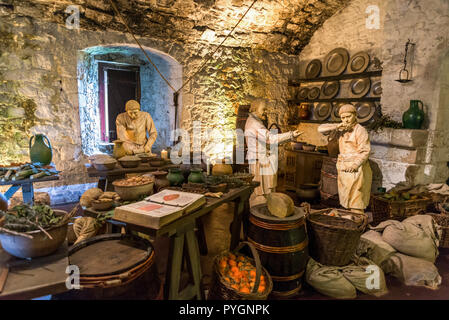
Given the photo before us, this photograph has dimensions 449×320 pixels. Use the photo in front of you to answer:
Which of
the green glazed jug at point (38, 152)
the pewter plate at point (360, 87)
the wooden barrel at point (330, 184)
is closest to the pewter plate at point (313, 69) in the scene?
the pewter plate at point (360, 87)

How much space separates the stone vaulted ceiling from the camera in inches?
172

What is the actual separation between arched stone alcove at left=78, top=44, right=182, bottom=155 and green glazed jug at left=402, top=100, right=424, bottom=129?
4.15 meters

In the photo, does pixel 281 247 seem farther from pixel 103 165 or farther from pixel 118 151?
pixel 118 151

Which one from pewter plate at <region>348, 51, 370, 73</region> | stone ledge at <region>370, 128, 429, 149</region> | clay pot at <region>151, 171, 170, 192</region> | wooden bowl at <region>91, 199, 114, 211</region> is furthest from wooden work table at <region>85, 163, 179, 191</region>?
pewter plate at <region>348, 51, 370, 73</region>

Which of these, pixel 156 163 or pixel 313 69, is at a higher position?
pixel 313 69

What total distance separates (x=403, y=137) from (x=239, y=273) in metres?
3.84

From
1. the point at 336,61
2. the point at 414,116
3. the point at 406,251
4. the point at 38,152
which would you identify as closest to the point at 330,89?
the point at 336,61

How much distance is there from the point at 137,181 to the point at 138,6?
3649 millimetres

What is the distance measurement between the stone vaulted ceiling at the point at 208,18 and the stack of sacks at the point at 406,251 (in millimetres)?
4598

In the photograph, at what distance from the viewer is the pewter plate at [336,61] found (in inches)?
244

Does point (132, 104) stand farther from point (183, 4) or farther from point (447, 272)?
point (447, 272)

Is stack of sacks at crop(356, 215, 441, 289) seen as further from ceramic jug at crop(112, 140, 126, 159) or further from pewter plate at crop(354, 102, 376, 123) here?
ceramic jug at crop(112, 140, 126, 159)

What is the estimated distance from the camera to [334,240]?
8.66ft

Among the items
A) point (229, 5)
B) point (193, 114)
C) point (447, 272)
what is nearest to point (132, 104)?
point (193, 114)
